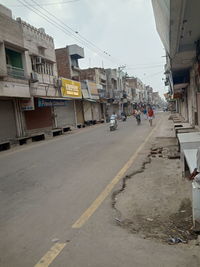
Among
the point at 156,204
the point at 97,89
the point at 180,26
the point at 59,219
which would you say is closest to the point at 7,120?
the point at 180,26

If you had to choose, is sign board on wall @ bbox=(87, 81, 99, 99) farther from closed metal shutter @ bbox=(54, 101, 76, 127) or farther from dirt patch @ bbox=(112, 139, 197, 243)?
dirt patch @ bbox=(112, 139, 197, 243)

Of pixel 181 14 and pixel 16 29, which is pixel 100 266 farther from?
pixel 16 29

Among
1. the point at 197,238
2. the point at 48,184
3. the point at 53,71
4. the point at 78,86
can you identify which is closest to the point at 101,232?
the point at 197,238

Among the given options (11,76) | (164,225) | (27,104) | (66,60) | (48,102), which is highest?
(66,60)

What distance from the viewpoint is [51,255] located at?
333cm

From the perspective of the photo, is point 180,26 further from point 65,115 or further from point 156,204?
point 65,115

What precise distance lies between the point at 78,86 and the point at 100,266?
31.1 m

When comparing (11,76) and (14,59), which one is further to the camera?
(14,59)

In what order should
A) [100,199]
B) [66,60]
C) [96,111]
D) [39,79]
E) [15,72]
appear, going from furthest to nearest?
1. [96,111]
2. [66,60]
3. [39,79]
4. [15,72]
5. [100,199]

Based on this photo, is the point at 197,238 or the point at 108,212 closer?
the point at 197,238

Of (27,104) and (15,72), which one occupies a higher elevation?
(15,72)

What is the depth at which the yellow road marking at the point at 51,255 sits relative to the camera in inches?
124

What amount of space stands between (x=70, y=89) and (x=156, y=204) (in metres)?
26.3

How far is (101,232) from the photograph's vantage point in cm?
387
